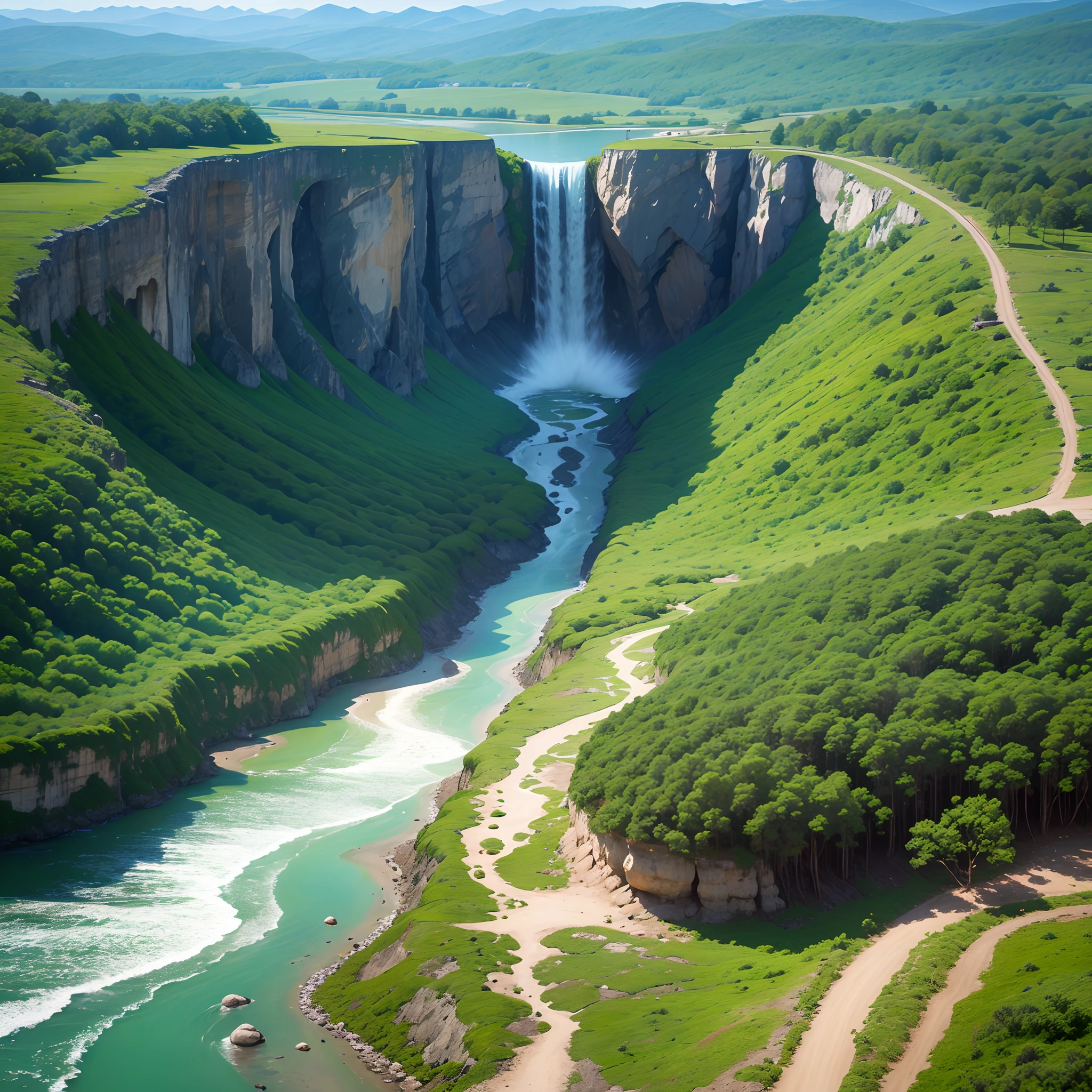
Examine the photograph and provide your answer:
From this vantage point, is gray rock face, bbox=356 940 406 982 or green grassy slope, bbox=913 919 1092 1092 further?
gray rock face, bbox=356 940 406 982

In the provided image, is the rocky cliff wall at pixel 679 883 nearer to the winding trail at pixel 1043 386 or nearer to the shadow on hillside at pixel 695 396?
the winding trail at pixel 1043 386

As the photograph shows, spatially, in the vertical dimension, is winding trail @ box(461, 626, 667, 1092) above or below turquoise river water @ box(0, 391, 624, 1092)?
above

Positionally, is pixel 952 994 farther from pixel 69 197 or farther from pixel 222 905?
pixel 69 197

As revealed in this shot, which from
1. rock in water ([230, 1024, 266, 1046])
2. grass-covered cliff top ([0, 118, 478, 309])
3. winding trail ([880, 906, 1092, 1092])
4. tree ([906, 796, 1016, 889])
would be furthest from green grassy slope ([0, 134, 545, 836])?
winding trail ([880, 906, 1092, 1092])

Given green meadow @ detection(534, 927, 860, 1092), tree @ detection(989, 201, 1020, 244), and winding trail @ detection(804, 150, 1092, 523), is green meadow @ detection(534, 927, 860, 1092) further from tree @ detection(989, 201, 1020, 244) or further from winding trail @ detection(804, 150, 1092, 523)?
tree @ detection(989, 201, 1020, 244)

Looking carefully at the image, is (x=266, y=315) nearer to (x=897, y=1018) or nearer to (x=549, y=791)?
(x=549, y=791)

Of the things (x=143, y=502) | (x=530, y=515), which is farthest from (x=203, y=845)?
(x=530, y=515)
